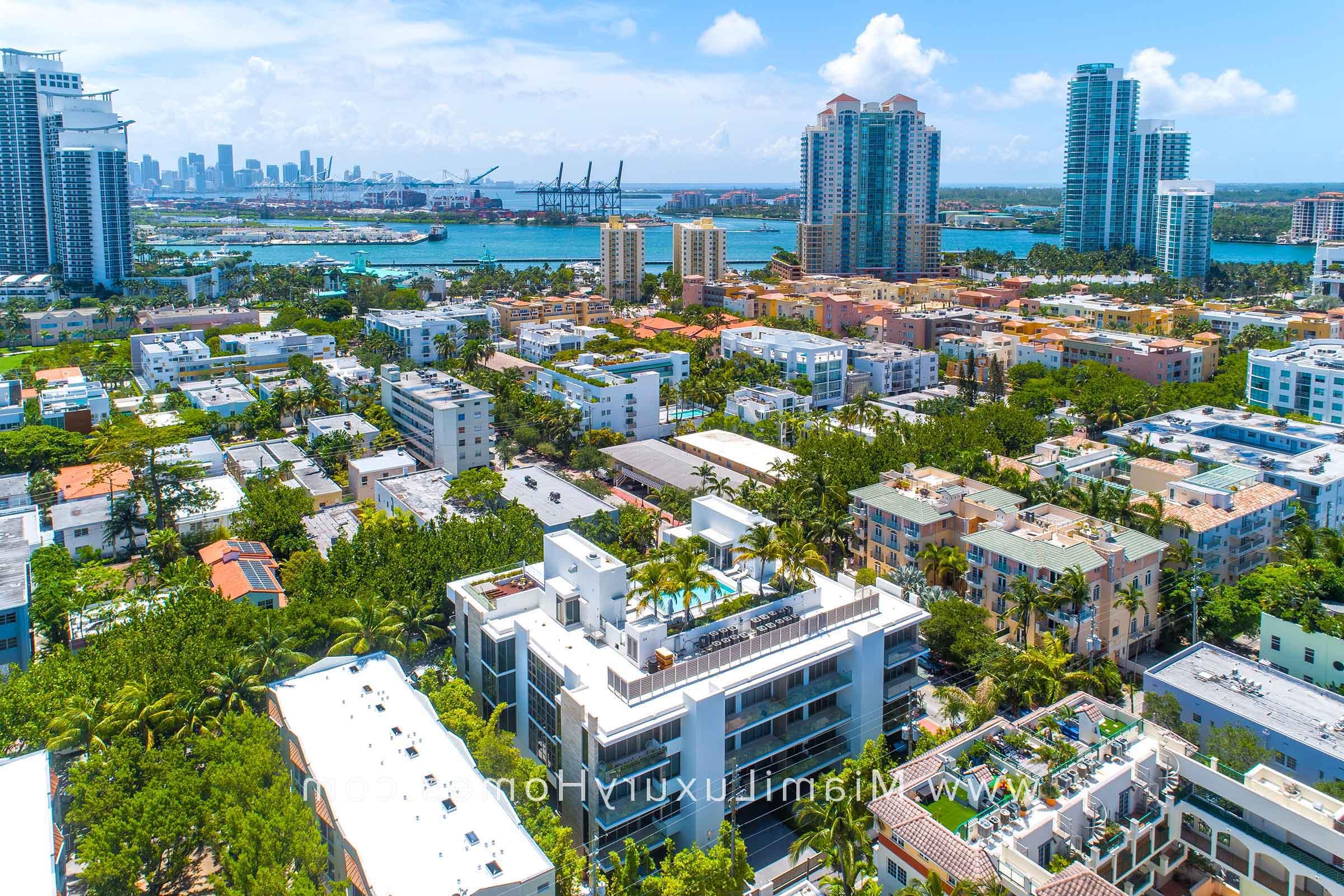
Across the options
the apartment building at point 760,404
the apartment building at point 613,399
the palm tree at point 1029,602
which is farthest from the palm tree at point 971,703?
the apartment building at point 613,399

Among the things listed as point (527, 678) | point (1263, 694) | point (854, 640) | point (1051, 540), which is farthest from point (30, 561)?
point (1263, 694)

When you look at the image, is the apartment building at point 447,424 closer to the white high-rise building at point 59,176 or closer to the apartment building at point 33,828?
the apartment building at point 33,828

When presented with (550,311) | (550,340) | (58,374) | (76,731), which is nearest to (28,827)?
(76,731)

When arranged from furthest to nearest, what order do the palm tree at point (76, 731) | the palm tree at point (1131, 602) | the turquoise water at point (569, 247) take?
the turquoise water at point (569, 247) < the palm tree at point (1131, 602) < the palm tree at point (76, 731)

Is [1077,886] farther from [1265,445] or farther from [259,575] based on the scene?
[1265,445]

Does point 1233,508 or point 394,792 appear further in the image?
point 1233,508

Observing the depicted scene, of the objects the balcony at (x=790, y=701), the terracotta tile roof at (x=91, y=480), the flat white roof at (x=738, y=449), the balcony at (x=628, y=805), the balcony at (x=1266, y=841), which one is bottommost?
the balcony at (x=628, y=805)
